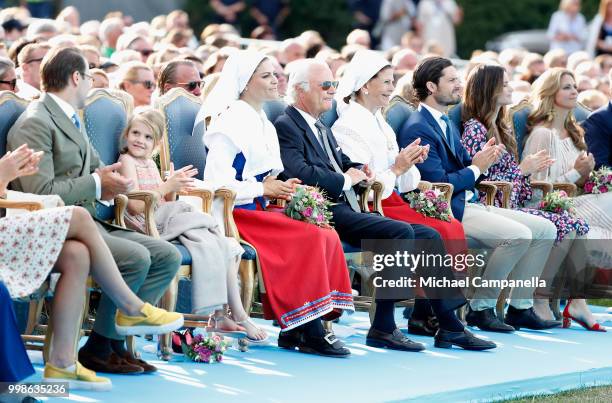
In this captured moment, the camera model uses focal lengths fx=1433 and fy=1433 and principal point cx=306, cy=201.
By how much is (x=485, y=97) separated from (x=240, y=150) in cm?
228

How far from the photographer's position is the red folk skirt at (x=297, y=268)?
8.38 meters

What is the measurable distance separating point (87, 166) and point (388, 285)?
210 cm

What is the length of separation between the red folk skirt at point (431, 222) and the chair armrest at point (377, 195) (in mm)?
154

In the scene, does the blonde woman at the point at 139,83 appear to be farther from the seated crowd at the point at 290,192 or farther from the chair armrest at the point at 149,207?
the chair armrest at the point at 149,207

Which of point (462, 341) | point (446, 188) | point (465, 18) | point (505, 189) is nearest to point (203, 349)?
point (462, 341)

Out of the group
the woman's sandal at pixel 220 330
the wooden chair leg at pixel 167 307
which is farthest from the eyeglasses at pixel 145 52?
the wooden chair leg at pixel 167 307

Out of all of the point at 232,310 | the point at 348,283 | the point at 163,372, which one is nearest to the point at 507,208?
the point at 348,283

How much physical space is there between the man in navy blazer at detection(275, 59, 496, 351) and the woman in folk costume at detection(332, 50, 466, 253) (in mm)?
244

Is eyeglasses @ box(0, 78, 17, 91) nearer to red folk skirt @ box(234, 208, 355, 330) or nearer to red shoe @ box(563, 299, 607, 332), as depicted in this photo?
red folk skirt @ box(234, 208, 355, 330)

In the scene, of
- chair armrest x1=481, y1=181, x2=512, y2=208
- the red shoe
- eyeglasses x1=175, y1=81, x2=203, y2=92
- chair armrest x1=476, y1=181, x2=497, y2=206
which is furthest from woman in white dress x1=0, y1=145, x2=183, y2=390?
the red shoe

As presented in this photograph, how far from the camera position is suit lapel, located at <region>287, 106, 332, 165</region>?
9031 mm

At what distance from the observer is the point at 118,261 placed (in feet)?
23.7

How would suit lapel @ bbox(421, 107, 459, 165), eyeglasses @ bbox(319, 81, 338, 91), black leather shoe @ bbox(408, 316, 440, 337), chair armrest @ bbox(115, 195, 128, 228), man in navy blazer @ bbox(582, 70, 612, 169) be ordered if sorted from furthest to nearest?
man in navy blazer @ bbox(582, 70, 612, 169), suit lapel @ bbox(421, 107, 459, 165), black leather shoe @ bbox(408, 316, 440, 337), eyeglasses @ bbox(319, 81, 338, 91), chair armrest @ bbox(115, 195, 128, 228)

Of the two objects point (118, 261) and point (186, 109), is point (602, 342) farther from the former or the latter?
point (118, 261)
